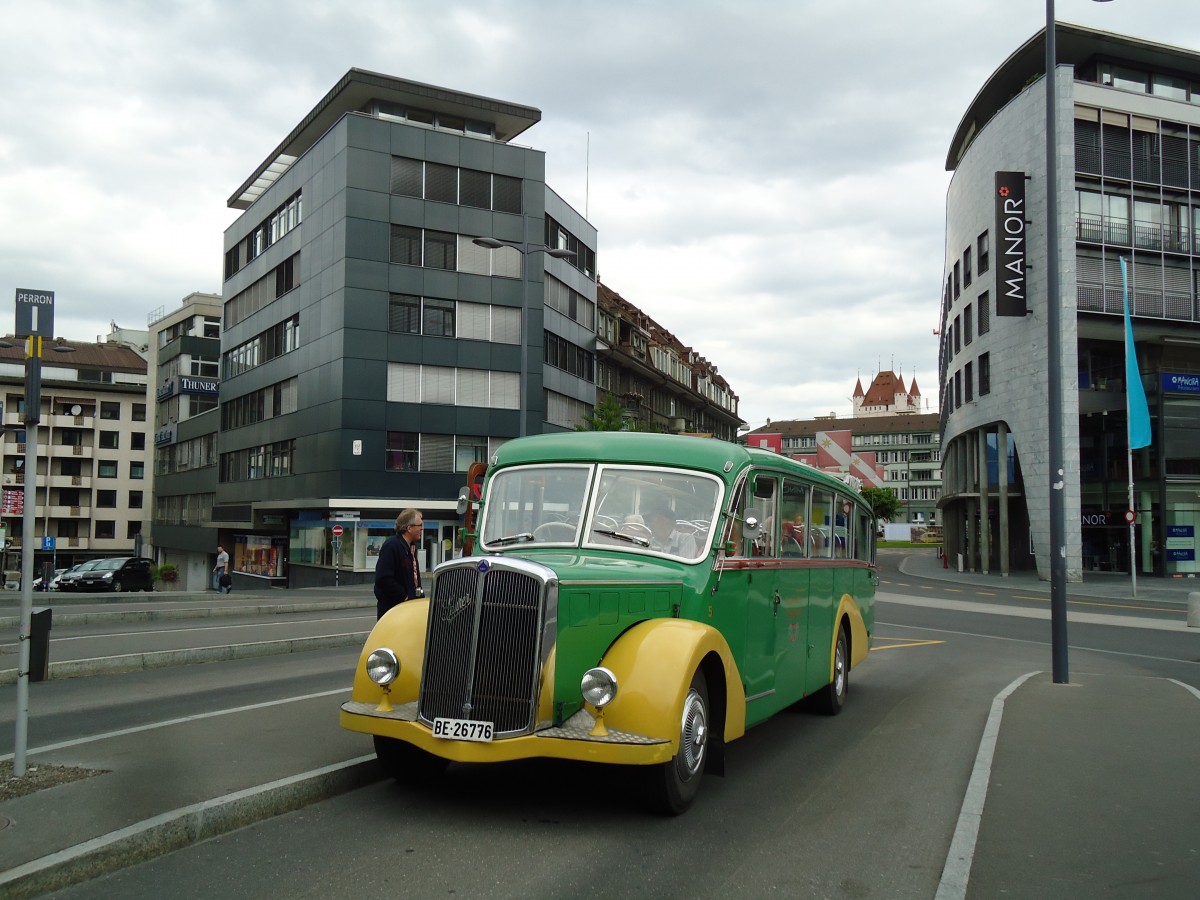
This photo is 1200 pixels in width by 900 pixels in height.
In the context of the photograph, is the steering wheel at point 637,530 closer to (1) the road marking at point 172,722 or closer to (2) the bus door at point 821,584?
(2) the bus door at point 821,584

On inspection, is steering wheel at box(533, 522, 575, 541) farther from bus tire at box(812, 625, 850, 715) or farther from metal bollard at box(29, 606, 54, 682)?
metal bollard at box(29, 606, 54, 682)

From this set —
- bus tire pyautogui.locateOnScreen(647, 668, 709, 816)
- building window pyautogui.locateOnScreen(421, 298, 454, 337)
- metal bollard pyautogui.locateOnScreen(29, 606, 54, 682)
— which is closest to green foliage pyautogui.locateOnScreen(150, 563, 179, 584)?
building window pyautogui.locateOnScreen(421, 298, 454, 337)

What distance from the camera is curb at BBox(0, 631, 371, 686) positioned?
38.0ft

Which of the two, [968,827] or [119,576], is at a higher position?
[968,827]

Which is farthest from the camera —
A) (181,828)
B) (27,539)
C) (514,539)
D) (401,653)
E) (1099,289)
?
(1099,289)

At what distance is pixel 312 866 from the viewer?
5039 mm

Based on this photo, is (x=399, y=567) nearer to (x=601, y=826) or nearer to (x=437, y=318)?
(x=601, y=826)

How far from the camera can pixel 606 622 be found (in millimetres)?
6164

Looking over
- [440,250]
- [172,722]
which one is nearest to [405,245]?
[440,250]

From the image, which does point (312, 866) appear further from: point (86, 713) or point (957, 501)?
point (957, 501)

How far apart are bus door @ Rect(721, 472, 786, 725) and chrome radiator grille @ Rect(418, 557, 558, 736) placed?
1767 mm

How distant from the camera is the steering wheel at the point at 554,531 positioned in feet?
23.5

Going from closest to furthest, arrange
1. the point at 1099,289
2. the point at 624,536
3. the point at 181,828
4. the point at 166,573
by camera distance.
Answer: the point at 181,828, the point at 624,536, the point at 1099,289, the point at 166,573

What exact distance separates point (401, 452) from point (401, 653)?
3920 centimetres
